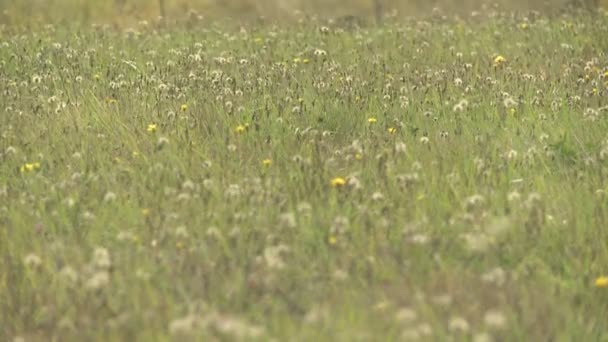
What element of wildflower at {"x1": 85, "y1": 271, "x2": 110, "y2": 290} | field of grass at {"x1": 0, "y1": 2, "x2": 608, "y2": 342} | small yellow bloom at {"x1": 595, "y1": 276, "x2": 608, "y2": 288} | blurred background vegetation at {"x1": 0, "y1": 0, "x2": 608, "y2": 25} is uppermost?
wildflower at {"x1": 85, "y1": 271, "x2": 110, "y2": 290}

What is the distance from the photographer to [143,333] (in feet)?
12.6

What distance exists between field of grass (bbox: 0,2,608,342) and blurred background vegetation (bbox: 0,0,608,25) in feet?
15.9

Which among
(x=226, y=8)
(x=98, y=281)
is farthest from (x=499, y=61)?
(x=226, y=8)

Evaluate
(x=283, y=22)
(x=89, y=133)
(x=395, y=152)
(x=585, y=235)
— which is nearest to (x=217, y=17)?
(x=283, y=22)

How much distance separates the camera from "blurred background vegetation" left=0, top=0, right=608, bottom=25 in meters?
13.3

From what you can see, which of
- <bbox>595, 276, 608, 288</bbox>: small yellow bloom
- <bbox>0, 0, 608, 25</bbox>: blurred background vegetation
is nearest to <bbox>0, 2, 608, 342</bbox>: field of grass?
<bbox>595, 276, 608, 288</bbox>: small yellow bloom

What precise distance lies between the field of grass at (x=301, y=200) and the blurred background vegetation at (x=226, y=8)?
15.9 ft

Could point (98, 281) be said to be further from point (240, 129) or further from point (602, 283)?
point (240, 129)

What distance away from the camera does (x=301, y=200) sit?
5.09 meters

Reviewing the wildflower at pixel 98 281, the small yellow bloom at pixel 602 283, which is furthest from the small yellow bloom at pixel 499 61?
the wildflower at pixel 98 281

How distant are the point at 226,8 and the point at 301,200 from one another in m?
10.1

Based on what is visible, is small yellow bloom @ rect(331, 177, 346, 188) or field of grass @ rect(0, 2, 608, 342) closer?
field of grass @ rect(0, 2, 608, 342)

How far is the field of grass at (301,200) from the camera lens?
4035 millimetres

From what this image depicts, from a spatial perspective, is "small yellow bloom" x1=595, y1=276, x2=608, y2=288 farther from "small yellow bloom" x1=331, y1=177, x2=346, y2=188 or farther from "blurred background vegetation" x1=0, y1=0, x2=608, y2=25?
"blurred background vegetation" x1=0, y1=0, x2=608, y2=25
